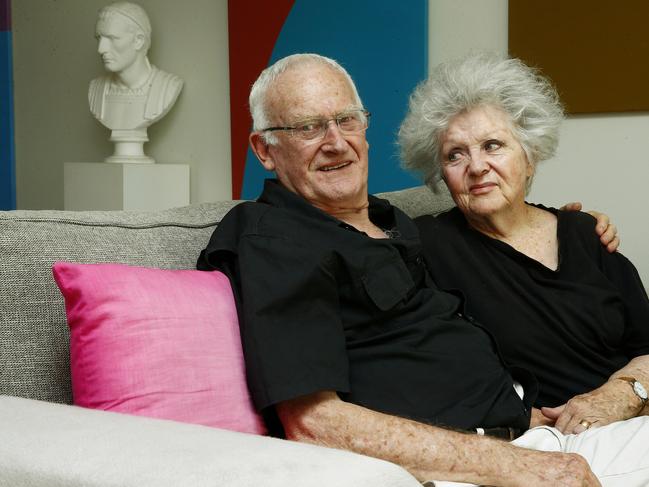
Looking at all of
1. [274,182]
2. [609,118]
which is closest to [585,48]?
[609,118]

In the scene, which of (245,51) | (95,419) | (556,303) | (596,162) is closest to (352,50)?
(245,51)

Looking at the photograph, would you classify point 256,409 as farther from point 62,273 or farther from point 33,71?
point 33,71

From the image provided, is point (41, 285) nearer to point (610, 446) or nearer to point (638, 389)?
point (610, 446)

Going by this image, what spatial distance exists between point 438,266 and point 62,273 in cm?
92

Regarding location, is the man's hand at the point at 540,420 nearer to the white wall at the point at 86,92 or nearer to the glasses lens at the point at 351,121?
the glasses lens at the point at 351,121

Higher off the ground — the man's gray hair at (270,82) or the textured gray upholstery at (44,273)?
the man's gray hair at (270,82)

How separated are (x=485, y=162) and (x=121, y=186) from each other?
2.41 meters

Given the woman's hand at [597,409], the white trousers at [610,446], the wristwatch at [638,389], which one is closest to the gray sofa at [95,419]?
the white trousers at [610,446]

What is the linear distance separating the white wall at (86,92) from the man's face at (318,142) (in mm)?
2512

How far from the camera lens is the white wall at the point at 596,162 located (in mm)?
3100

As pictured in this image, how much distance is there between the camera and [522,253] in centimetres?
201

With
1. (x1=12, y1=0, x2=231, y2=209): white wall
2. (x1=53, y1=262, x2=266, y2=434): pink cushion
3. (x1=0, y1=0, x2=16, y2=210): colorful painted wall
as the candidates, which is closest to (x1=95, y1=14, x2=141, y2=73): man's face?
(x1=12, y1=0, x2=231, y2=209): white wall

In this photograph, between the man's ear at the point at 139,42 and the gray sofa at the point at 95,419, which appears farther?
the man's ear at the point at 139,42

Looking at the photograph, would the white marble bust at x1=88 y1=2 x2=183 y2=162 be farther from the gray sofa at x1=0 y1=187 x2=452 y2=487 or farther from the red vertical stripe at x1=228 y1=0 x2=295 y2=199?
the gray sofa at x1=0 y1=187 x2=452 y2=487
